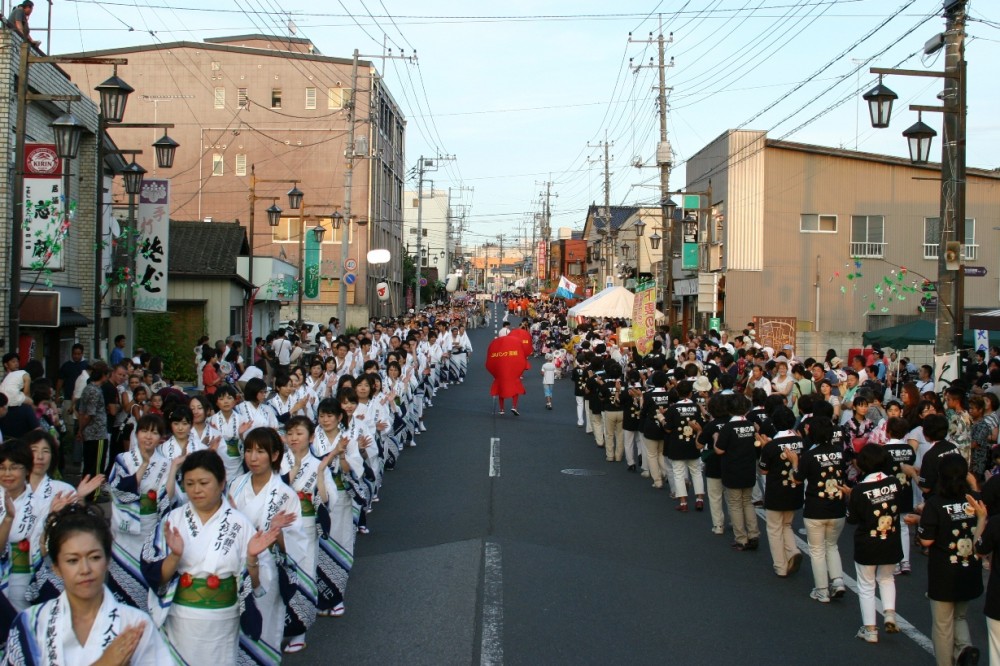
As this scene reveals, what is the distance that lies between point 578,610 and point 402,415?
7.53 metres

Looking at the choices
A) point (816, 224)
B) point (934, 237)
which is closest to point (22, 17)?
point (816, 224)

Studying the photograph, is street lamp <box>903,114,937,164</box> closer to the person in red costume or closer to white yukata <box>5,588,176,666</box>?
the person in red costume

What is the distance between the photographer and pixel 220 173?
45469mm

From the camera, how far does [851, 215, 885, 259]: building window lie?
97.0 feet

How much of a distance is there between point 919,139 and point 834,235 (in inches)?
733

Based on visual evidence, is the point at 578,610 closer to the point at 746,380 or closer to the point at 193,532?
the point at 193,532

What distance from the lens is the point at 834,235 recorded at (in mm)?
29812

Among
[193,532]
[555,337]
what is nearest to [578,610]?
[193,532]

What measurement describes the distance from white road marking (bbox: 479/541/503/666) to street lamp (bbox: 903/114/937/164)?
7.53 meters

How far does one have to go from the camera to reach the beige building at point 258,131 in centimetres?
4428

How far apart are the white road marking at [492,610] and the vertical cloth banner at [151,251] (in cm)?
1095

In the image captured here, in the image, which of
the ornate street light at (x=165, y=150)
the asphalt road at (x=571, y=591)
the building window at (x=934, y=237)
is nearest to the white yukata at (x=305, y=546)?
the asphalt road at (x=571, y=591)

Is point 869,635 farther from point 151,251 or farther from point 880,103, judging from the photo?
point 151,251

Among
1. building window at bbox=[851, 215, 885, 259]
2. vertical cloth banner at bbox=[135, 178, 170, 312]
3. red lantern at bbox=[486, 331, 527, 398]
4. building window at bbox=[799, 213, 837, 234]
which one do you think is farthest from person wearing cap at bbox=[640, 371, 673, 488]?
building window at bbox=[851, 215, 885, 259]
